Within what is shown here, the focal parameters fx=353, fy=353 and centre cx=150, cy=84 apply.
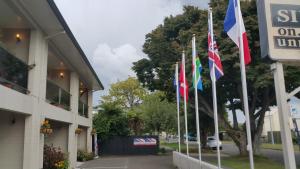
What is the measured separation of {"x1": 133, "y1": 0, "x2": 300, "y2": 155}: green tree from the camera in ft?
64.2

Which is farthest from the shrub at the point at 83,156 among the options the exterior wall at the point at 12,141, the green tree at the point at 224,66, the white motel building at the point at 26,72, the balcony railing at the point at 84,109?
the exterior wall at the point at 12,141

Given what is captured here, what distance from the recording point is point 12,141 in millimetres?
11836

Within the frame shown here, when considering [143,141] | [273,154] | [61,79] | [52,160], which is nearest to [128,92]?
[143,141]

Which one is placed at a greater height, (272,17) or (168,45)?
(168,45)

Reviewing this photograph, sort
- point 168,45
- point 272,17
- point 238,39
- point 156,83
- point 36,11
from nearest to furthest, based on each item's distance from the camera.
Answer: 1. point 272,17
2. point 238,39
3. point 36,11
4. point 168,45
5. point 156,83

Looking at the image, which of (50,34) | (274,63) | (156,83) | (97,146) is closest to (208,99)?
(156,83)

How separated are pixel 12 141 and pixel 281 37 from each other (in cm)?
927

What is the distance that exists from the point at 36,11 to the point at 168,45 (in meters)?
14.9

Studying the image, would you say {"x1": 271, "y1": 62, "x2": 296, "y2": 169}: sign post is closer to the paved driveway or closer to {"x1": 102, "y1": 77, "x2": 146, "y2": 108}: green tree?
the paved driveway

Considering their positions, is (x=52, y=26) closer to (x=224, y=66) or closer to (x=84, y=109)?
(x=224, y=66)

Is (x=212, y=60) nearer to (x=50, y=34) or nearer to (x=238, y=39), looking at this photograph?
(x=238, y=39)

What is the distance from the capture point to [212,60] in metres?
12.1

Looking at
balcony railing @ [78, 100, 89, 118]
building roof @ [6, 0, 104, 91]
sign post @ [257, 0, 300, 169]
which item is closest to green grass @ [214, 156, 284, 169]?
building roof @ [6, 0, 104, 91]

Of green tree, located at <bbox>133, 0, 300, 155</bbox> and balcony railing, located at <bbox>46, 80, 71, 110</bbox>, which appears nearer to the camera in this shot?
balcony railing, located at <bbox>46, 80, 71, 110</bbox>
